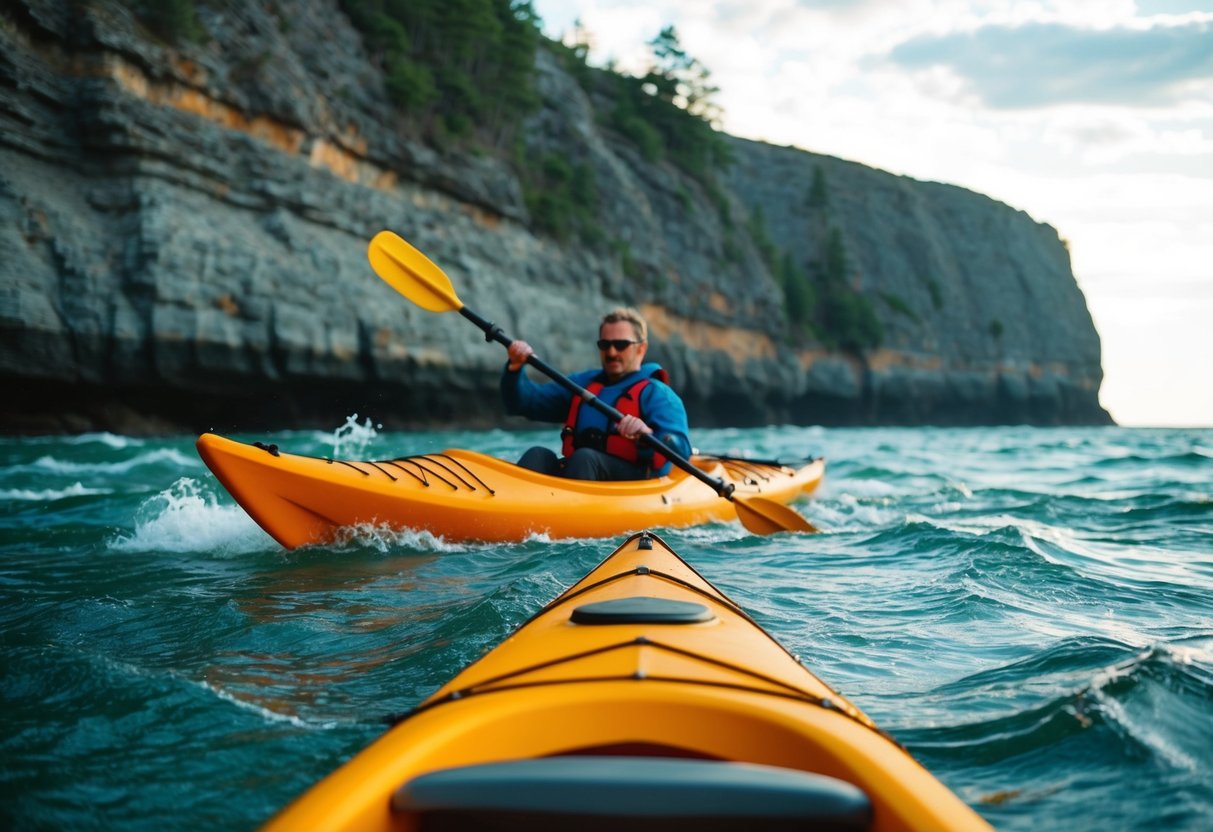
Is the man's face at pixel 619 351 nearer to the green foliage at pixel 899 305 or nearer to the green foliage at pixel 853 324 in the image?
the green foliage at pixel 853 324

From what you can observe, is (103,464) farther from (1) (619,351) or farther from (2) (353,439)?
(2) (353,439)

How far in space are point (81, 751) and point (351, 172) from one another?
14.6 m

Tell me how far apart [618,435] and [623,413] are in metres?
0.13

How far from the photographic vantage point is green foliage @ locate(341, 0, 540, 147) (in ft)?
58.3

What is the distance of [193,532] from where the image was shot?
432 centimetres

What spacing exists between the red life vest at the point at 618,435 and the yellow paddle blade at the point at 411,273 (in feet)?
2.98

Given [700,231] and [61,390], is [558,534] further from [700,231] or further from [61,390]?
[700,231]

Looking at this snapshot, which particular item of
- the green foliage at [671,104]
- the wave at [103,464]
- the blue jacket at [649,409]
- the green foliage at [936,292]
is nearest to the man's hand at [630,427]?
the blue jacket at [649,409]

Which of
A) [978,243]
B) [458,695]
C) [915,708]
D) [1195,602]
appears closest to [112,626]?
[458,695]

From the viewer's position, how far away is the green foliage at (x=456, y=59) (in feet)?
58.3

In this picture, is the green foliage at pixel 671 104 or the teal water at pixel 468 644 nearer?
the teal water at pixel 468 644

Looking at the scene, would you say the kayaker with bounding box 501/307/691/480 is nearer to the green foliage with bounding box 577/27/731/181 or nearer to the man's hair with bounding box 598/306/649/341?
the man's hair with bounding box 598/306/649/341

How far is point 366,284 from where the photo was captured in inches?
559

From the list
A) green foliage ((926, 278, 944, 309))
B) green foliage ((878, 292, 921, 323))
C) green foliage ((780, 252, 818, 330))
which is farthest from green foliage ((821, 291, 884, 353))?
green foliage ((926, 278, 944, 309))
